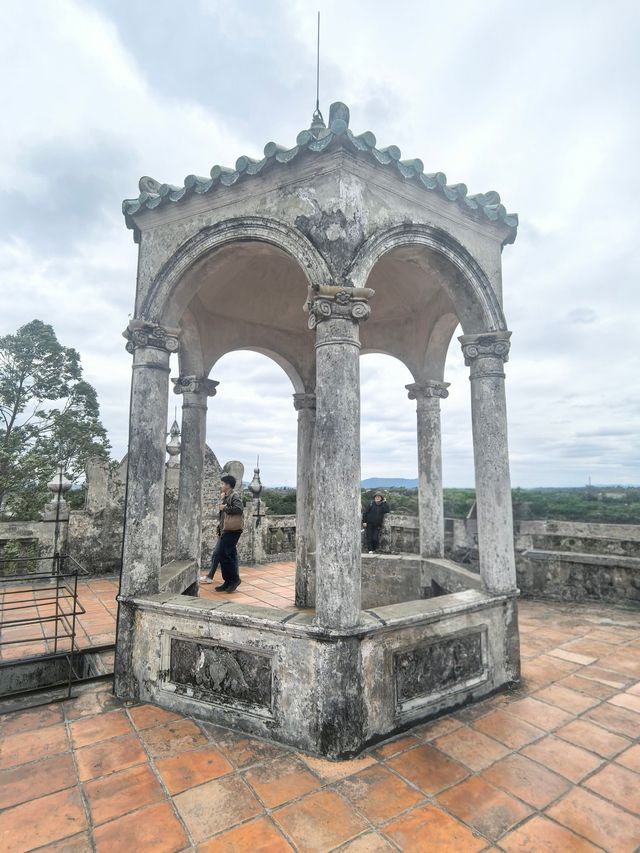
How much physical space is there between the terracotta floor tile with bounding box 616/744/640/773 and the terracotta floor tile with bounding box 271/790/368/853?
6.35ft

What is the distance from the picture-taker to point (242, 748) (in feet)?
10.5

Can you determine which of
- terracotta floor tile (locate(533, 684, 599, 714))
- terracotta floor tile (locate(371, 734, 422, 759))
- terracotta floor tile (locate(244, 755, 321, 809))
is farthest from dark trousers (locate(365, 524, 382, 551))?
terracotta floor tile (locate(244, 755, 321, 809))

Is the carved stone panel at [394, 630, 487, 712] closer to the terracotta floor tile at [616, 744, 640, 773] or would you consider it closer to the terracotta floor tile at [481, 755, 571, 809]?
the terracotta floor tile at [481, 755, 571, 809]

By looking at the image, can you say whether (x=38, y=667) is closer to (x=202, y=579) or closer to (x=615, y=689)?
(x=202, y=579)

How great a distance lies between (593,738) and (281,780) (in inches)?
93.1

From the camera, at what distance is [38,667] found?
4758 millimetres

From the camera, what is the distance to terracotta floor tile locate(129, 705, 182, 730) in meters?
3.53

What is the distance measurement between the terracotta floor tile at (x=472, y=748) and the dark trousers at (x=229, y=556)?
13.5ft

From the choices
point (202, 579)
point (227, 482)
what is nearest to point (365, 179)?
point (227, 482)

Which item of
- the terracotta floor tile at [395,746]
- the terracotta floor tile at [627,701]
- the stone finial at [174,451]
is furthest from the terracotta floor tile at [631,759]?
the stone finial at [174,451]

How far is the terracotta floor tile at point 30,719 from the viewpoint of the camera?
3486 millimetres

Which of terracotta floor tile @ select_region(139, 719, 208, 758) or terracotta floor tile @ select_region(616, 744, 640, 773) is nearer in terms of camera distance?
terracotta floor tile @ select_region(616, 744, 640, 773)

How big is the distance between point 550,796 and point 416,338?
5277 mm

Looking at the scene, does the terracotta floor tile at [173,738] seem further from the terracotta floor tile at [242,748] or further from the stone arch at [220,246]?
the stone arch at [220,246]
